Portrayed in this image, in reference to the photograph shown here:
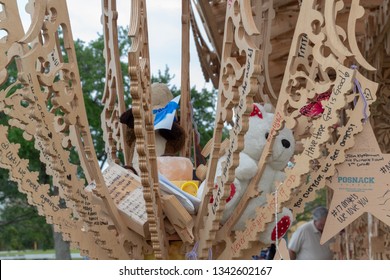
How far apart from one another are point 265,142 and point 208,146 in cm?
40

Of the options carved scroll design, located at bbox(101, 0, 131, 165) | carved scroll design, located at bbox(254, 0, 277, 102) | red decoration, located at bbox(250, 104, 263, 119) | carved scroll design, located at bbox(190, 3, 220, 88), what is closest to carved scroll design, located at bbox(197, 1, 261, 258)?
red decoration, located at bbox(250, 104, 263, 119)

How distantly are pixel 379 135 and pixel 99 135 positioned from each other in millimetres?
7672

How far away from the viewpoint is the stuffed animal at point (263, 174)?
317 centimetres

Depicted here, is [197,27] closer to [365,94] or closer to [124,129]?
[124,129]

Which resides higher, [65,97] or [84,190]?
[65,97]

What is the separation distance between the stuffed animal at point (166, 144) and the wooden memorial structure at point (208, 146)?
152 mm

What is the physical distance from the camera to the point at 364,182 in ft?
9.64

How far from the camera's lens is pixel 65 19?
304 centimetres

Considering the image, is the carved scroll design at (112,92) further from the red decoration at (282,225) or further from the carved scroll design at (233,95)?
the red decoration at (282,225)

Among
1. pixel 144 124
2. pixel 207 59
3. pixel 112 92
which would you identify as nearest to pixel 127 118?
pixel 112 92

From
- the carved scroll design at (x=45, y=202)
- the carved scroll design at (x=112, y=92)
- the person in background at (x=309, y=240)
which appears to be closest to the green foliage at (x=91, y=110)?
the person in background at (x=309, y=240)

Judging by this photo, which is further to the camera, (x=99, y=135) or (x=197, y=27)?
(x=99, y=135)

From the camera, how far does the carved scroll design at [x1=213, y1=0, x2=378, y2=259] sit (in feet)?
9.18

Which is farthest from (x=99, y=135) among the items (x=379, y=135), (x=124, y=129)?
(x=124, y=129)
